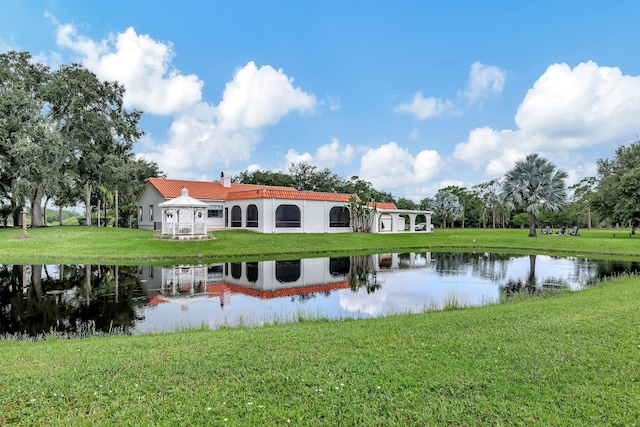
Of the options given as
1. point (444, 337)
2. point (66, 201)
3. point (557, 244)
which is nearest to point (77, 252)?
point (444, 337)

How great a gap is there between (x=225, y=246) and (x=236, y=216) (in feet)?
34.3

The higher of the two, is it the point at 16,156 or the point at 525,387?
the point at 16,156

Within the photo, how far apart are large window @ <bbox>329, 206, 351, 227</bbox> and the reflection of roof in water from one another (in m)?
21.5

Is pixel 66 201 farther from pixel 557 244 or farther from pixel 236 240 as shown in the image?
pixel 557 244

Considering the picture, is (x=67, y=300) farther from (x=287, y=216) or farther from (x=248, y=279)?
(x=287, y=216)

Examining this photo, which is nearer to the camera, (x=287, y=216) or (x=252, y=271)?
(x=252, y=271)

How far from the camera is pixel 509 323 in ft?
21.8

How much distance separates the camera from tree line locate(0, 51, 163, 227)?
87.1ft

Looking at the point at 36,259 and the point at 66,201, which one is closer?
the point at 36,259

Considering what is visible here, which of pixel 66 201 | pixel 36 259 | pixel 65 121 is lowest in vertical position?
pixel 36 259

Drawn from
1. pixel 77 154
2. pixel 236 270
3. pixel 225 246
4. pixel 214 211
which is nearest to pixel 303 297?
pixel 236 270

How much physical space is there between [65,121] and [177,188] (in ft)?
37.0

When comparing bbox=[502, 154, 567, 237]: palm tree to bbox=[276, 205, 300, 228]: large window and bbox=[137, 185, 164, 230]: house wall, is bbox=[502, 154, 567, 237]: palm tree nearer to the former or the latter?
bbox=[276, 205, 300, 228]: large window

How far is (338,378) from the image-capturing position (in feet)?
13.9
